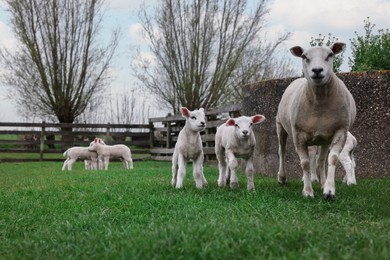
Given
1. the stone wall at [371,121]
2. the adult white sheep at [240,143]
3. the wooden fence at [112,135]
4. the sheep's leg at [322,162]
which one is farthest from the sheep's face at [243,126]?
the wooden fence at [112,135]

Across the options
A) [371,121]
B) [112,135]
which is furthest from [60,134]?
[371,121]

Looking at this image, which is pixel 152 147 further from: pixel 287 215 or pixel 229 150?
pixel 287 215

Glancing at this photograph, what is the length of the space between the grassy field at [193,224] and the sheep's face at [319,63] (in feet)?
4.66

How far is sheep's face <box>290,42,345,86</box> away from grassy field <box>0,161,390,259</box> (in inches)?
55.9

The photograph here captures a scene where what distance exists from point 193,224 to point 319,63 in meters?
2.87

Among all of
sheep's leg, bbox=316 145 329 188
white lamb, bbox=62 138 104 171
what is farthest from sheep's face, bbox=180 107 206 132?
white lamb, bbox=62 138 104 171

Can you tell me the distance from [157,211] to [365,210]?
2121 mm

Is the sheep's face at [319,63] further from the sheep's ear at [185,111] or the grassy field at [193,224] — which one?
the sheep's ear at [185,111]

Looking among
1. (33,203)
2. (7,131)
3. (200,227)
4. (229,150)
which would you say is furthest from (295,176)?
(7,131)

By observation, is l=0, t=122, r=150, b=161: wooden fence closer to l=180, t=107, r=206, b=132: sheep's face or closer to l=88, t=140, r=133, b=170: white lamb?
l=88, t=140, r=133, b=170: white lamb

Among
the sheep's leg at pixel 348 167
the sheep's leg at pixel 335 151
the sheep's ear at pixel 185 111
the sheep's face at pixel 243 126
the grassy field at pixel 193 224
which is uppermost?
the sheep's ear at pixel 185 111

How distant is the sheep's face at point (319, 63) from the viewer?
6.20 meters

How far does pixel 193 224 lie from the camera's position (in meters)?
4.33

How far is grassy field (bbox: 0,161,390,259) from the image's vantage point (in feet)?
11.6
